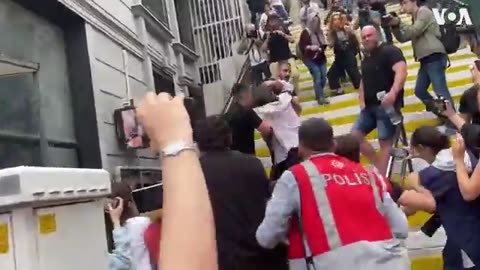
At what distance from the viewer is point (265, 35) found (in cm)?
1284

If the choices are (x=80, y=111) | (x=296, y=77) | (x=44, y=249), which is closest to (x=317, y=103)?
(x=296, y=77)

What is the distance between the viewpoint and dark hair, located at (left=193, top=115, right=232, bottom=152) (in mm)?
4629

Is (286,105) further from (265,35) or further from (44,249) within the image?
(44,249)

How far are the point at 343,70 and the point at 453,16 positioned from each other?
6.23 ft

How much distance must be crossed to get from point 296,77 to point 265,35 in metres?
0.82

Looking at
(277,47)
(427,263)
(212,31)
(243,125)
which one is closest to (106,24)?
(277,47)

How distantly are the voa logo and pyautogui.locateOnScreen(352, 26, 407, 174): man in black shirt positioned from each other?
343cm

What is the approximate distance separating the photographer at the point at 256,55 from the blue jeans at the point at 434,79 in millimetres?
3200

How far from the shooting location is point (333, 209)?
13.3ft

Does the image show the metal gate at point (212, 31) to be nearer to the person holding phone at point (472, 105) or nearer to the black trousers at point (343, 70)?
the black trousers at point (343, 70)

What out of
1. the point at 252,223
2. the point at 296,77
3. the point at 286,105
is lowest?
the point at 252,223

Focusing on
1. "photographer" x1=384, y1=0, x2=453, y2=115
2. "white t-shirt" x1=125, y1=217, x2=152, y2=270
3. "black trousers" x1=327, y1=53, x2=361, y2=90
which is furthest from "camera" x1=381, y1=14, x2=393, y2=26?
"white t-shirt" x1=125, y1=217, x2=152, y2=270

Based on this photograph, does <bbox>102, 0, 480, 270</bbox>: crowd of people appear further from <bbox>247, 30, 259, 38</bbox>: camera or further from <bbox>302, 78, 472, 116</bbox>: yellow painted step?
<bbox>247, 30, 259, 38</bbox>: camera

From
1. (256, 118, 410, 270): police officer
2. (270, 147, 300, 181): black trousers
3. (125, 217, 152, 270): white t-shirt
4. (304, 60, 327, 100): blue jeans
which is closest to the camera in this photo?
(125, 217, 152, 270): white t-shirt
